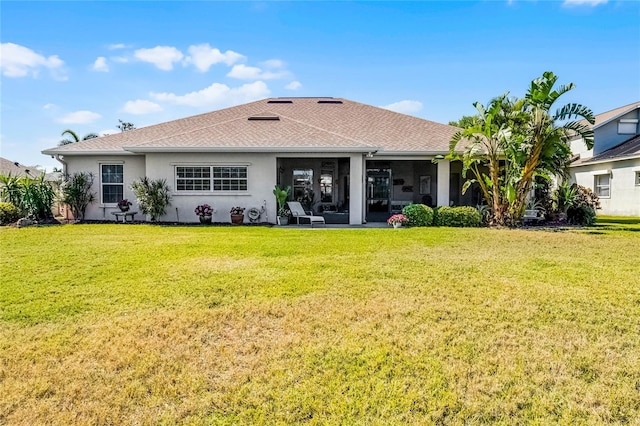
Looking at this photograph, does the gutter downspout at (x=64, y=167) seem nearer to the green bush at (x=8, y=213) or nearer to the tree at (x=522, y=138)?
the green bush at (x=8, y=213)

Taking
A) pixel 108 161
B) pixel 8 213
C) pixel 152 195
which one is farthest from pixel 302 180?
pixel 8 213

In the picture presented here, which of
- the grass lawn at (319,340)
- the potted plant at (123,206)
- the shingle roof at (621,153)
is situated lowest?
the grass lawn at (319,340)

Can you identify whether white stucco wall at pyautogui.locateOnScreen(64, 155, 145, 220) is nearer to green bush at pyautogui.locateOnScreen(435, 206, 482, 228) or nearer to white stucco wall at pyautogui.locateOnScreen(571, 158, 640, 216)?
green bush at pyautogui.locateOnScreen(435, 206, 482, 228)

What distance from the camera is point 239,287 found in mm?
6133

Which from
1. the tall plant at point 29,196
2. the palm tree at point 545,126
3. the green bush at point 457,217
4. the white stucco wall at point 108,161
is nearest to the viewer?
the palm tree at point 545,126

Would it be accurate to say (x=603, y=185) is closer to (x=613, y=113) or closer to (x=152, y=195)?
(x=613, y=113)

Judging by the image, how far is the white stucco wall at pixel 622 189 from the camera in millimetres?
21312

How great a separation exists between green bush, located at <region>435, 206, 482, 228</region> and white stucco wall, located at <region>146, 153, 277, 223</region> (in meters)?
6.86

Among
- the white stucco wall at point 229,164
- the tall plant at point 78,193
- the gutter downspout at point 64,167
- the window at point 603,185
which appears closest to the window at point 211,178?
the white stucco wall at point 229,164

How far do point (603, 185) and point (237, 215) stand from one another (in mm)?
22638

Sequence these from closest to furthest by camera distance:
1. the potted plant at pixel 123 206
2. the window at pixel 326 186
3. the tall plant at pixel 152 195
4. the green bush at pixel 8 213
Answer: the green bush at pixel 8 213 < the tall plant at pixel 152 195 < the potted plant at pixel 123 206 < the window at pixel 326 186

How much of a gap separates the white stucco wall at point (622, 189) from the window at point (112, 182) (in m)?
26.6

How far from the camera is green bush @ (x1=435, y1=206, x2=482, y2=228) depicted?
15086 millimetres

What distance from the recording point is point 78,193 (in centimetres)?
1703
